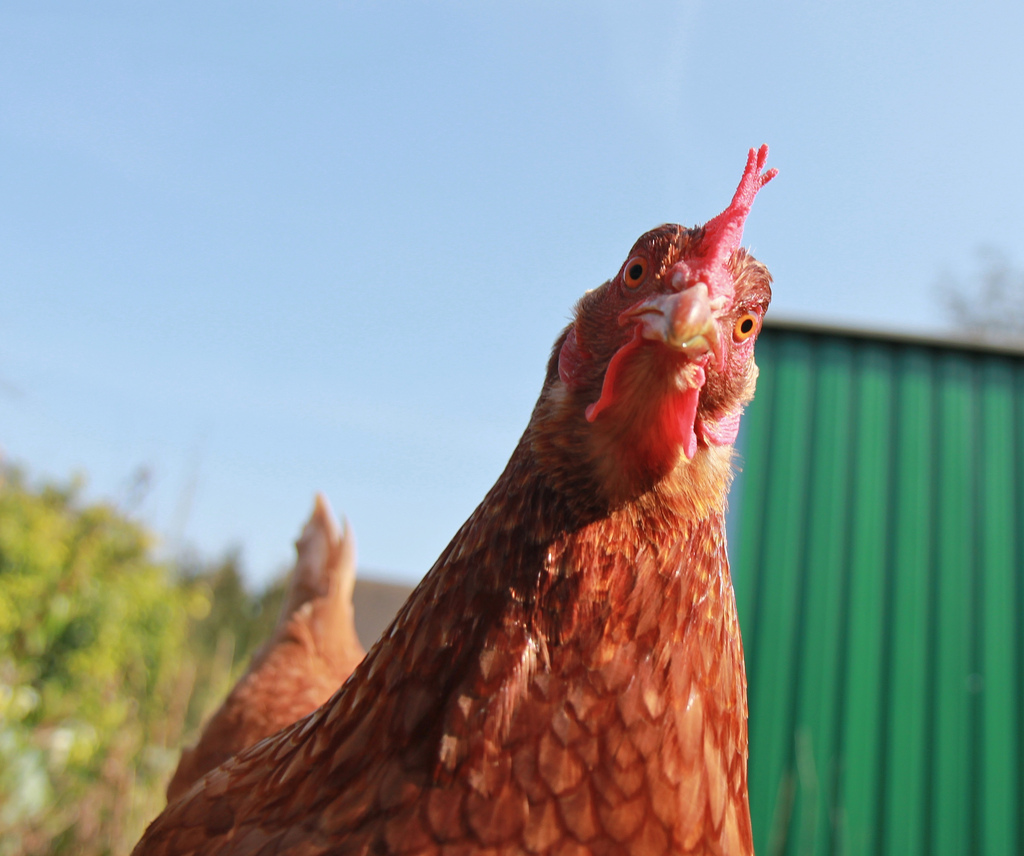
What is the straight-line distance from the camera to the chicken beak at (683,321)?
3.30ft

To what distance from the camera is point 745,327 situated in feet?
3.99

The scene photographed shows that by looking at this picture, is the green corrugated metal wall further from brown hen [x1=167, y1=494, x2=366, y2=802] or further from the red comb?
the red comb

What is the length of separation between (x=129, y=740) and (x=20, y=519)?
1.64 metres

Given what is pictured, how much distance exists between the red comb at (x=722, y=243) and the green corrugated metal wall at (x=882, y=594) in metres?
4.40

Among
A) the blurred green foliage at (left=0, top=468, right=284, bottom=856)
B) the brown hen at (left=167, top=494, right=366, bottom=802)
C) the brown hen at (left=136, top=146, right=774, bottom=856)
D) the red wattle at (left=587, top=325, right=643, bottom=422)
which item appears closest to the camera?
the brown hen at (left=136, top=146, right=774, bottom=856)

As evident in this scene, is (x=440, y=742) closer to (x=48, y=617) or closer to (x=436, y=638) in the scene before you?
(x=436, y=638)

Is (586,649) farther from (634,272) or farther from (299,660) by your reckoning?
(299,660)

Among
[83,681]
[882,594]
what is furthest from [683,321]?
[83,681]

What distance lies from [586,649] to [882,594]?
16.4ft

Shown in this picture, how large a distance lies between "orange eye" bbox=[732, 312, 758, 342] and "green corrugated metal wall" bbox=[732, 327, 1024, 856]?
441cm

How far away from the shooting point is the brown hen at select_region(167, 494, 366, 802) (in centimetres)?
215

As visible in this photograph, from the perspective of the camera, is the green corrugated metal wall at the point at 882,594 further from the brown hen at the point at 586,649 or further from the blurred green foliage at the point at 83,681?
the brown hen at the point at 586,649

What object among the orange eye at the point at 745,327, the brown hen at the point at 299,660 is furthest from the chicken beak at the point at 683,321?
the brown hen at the point at 299,660

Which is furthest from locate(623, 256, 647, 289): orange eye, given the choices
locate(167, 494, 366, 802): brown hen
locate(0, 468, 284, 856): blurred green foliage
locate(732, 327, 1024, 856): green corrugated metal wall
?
locate(732, 327, 1024, 856): green corrugated metal wall
